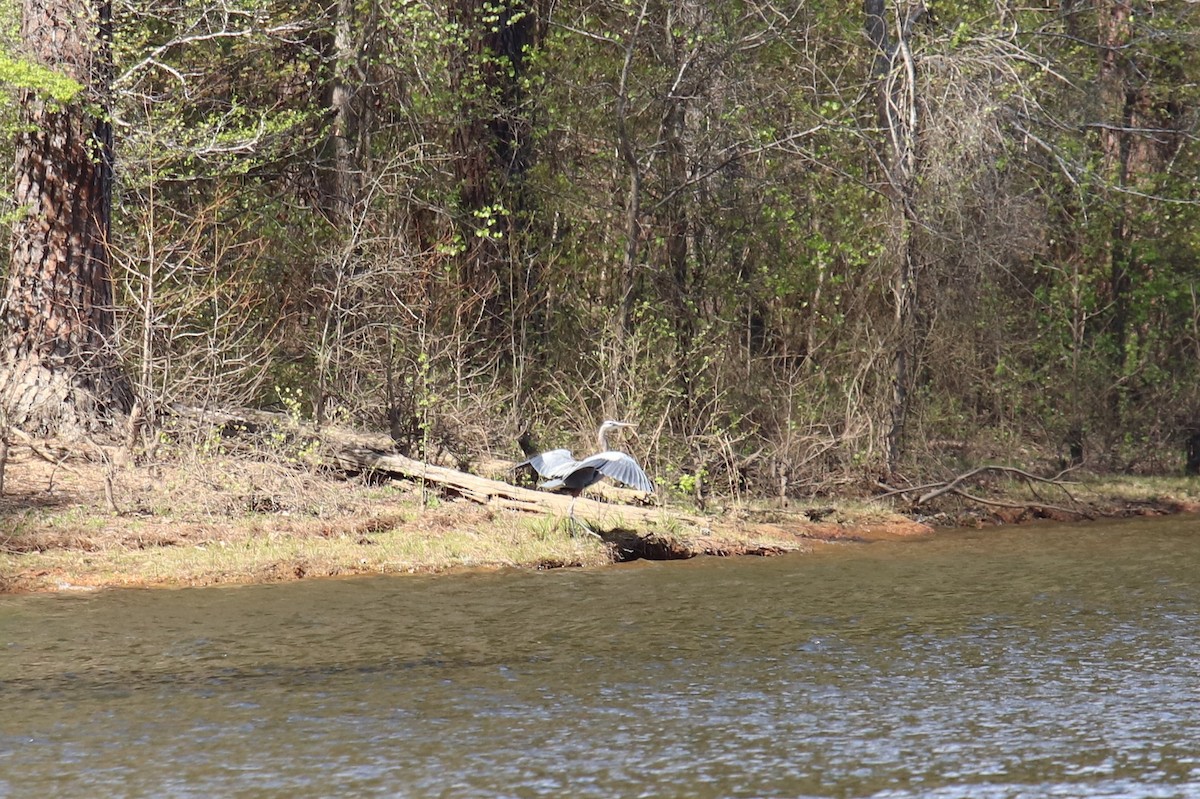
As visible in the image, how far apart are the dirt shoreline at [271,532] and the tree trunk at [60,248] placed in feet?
2.81

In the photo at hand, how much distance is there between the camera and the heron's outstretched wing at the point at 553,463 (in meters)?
12.9

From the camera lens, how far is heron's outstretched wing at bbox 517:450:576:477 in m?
12.9

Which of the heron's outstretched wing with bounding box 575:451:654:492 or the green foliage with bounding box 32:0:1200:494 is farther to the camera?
the green foliage with bounding box 32:0:1200:494

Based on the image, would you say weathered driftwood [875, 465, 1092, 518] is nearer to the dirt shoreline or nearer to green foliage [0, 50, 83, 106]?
the dirt shoreline

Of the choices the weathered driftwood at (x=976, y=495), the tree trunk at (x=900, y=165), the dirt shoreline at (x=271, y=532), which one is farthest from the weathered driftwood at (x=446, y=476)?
the tree trunk at (x=900, y=165)

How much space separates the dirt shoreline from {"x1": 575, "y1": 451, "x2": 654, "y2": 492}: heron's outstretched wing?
806 mm

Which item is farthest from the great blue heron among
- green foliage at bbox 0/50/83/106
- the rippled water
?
green foliage at bbox 0/50/83/106

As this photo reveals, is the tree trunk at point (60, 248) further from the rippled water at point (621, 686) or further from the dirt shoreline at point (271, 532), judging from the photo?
the rippled water at point (621, 686)

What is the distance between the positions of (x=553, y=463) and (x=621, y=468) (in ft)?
3.16

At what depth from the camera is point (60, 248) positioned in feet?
49.2

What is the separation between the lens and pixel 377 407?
51.0 ft

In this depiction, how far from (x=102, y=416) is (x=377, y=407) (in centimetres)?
284

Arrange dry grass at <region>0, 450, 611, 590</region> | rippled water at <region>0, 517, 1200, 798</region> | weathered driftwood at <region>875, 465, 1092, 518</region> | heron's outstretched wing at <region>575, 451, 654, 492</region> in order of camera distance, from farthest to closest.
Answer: weathered driftwood at <region>875, 465, 1092, 518</region>, heron's outstretched wing at <region>575, 451, 654, 492</region>, dry grass at <region>0, 450, 611, 590</region>, rippled water at <region>0, 517, 1200, 798</region>

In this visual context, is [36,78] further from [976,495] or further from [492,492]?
[976,495]
